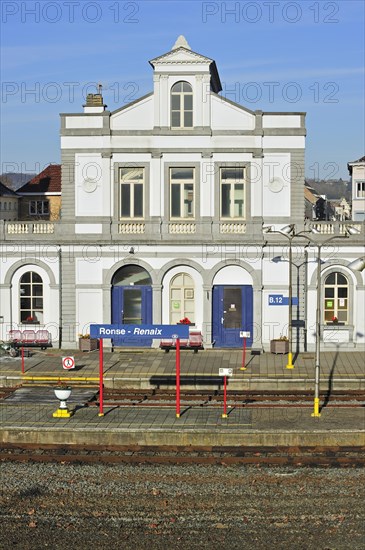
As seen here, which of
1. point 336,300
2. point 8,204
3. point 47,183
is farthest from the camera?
point 47,183

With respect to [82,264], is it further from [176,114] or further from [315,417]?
[315,417]

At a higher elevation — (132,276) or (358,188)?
(358,188)

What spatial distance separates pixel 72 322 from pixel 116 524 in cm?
2033

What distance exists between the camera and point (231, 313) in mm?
37375

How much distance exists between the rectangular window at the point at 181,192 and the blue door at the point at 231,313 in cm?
329

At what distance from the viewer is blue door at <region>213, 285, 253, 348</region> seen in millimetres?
37312

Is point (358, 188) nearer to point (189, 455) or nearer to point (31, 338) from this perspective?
point (31, 338)

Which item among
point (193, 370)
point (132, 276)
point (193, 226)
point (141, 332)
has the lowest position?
point (193, 370)

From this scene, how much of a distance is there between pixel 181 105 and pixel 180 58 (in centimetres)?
183

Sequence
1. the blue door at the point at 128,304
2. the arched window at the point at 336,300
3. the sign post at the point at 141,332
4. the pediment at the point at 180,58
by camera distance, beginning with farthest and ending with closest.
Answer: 1. the blue door at the point at 128,304
2. the arched window at the point at 336,300
3. the pediment at the point at 180,58
4. the sign post at the point at 141,332

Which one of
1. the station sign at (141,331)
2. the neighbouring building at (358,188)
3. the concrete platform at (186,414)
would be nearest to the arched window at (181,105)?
the concrete platform at (186,414)

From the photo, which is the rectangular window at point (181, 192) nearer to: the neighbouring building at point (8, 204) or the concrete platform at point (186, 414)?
the concrete platform at point (186, 414)

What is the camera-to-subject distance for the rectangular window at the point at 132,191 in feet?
123

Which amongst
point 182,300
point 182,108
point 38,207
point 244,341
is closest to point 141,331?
point 244,341
